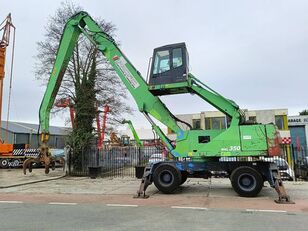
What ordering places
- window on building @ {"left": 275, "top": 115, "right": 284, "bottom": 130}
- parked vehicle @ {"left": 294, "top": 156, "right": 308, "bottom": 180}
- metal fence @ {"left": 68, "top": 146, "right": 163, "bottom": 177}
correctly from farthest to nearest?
window on building @ {"left": 275, "top": 115, "right": 284, "bottom": 130} → metal fence @ {"left": 68, "top": 146, "right": 163, "bottom": 177} → parked vehicle @ {"left": 294, "top": 156, "right": 308, "bottom": 180}

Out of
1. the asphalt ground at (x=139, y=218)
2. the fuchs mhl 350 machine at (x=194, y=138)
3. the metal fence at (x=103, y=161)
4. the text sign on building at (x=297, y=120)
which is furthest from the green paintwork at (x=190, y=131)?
the text sign on building at (x=297, y=120)

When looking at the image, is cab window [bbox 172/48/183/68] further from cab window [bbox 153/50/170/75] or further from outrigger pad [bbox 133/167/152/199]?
outrigger pad [bbox 133/167/152/199]

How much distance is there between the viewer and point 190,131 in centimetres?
1248

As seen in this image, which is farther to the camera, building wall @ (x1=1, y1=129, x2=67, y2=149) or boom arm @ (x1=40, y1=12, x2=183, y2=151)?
building wall @ (x1=1, y1=129, x2=67, y2=149)

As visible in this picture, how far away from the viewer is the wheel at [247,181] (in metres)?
11.3

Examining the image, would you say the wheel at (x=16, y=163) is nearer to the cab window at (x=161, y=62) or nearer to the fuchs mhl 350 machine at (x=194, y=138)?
the fuchs mhl 350 machine at (x=194, y=138)

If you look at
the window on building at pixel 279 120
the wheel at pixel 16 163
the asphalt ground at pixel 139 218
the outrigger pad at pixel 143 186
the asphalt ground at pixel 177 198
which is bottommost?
the asphalt ground at pixel 139 218

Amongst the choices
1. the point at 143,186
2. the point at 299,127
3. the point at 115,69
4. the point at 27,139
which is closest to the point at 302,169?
the point at 143,186

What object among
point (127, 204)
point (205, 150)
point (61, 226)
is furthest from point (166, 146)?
point (61, 226)

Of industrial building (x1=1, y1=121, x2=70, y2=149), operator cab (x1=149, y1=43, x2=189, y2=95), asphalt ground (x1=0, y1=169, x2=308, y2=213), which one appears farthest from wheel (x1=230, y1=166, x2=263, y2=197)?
industrial building (x1=1, y1=121, x2=70, y2=149)

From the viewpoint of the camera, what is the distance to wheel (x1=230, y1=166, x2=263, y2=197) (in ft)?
37.0

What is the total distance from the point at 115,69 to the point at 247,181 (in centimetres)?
723

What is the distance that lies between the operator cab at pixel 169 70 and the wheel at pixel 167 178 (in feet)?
9.89

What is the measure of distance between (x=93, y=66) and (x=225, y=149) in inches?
635
